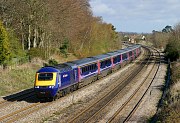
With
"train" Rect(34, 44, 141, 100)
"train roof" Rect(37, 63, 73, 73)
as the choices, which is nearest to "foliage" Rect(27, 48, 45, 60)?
"train" Rect(34, 44, 141, 100)

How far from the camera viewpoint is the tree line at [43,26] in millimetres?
42562

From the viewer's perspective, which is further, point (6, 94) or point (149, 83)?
point (149, 83)

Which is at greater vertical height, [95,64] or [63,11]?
[63,11]

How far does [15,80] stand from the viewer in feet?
110

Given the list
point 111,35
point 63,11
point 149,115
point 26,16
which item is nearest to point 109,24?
point 111,35

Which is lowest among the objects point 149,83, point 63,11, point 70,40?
point 149,83

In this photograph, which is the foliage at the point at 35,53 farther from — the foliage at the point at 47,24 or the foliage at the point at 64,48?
the foliage at the point at 64,48

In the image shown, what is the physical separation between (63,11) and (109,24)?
2138 inches

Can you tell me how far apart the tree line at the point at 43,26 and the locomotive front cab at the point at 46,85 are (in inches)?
413

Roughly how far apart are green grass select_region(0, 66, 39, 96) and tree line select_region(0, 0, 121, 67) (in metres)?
2.04

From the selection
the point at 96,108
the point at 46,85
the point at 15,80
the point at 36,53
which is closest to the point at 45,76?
the point at 46,85

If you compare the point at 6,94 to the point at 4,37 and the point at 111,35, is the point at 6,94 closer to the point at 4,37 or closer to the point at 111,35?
the point at 4,37

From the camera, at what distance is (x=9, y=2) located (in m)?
42.2

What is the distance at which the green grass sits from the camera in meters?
31.1
